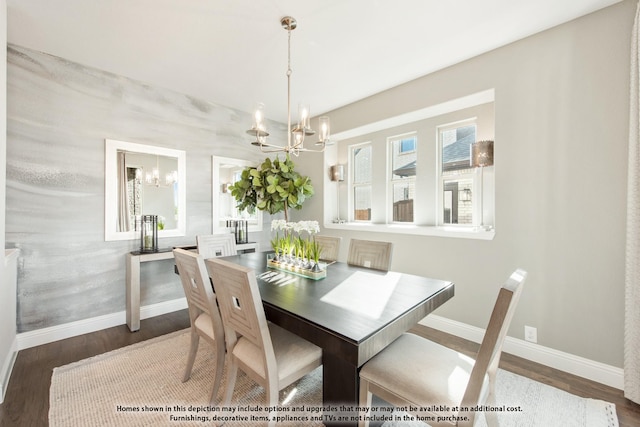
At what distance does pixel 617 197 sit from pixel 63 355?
15.3ft

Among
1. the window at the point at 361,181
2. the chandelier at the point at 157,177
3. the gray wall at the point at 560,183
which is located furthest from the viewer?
the window at the point at 361,181

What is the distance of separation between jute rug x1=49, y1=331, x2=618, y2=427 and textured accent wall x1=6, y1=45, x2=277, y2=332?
2.88 ft

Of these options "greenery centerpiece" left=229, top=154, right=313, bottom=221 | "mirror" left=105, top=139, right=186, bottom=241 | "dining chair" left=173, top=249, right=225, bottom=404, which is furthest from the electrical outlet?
"mirror" left=105, top=139, right=186, bottom=241

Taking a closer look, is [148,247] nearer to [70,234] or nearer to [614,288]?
[70,234]

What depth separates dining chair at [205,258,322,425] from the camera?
1308mm

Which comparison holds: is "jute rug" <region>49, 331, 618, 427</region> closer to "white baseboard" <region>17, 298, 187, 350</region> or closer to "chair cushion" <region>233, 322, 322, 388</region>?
"chair cushion" <region>233, 322, 322, 388</region>

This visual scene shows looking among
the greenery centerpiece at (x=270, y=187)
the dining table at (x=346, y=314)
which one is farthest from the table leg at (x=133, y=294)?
the dining table at (x=346, y=314)

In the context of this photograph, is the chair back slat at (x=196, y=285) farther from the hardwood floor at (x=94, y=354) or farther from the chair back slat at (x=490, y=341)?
the chair back slat at (x=490, y=341)

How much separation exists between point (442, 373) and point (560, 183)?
6.27ft

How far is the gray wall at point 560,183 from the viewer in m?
1.93

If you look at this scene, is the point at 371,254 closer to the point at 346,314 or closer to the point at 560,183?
the point at 346,314

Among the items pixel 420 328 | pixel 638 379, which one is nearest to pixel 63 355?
pixel 420 328

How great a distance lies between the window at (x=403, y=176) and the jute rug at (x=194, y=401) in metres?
2.01

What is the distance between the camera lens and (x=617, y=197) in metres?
1.92
